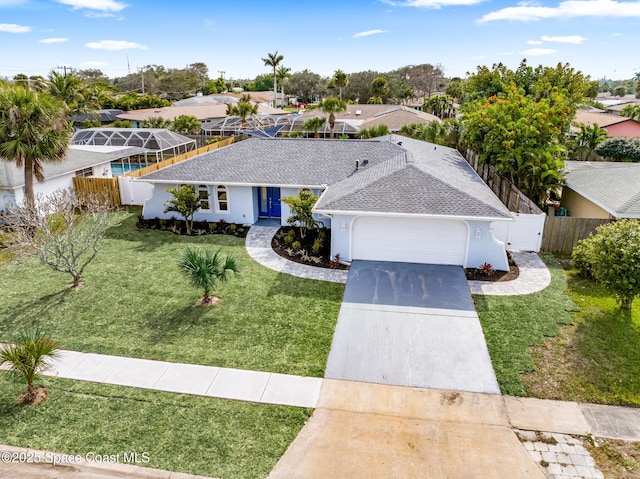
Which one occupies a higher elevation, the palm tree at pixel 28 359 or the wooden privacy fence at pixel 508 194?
the wooden privacy fence at pixel 508 194

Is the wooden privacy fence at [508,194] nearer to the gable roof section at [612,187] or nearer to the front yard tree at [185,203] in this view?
the gable roof section at [612,187]

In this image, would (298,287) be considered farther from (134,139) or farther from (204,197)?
(134,139)

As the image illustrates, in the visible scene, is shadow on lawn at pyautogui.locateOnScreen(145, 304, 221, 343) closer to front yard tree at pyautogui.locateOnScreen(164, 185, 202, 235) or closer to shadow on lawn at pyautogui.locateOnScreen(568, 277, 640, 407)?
front yard tree at pyautogui.locateOnScreen(164, 185, 202, 235)

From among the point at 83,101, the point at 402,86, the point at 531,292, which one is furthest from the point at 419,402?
the point at 402,86

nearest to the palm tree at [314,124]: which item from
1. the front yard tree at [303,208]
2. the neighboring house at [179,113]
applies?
the neighboring house at [179,113]

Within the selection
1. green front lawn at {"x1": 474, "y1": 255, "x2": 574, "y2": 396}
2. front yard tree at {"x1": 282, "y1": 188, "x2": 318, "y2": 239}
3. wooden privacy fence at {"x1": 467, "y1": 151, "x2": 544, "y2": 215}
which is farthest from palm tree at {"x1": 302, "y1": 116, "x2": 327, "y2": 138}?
green front lawn at {"x1": 474, "y1": 255, "x2": 574, "y2": 396}

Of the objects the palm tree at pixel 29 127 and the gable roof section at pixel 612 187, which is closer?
the gable roof section at pixel 612 187
